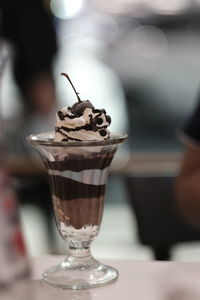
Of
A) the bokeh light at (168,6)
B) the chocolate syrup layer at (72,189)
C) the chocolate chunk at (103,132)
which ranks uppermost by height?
the bokeh light at (168,6)

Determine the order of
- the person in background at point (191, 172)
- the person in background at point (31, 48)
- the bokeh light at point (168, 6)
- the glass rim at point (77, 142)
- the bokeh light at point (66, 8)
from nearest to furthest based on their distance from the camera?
the glass rim at point (77, 142) → the person in background at point (191, 172) → the person in background at point (31, 48) → the bokeh light at point (66, 8) → the bokeh light at point (168, 6)

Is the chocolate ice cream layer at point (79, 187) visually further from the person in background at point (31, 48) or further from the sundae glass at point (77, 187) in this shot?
the person in background at point (31, 48)

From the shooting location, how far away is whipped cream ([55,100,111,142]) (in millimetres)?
1058

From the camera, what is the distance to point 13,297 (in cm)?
101

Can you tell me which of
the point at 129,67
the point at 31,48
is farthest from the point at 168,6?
the point at 31,48

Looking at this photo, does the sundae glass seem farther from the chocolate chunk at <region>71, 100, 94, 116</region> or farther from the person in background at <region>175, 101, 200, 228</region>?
the person in background at <region>175, 101, 200, 228</region>

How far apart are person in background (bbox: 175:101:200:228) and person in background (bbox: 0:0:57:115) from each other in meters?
1.72

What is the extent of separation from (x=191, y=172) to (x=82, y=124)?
1.02 metres

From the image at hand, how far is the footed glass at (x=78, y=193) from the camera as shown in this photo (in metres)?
1.04

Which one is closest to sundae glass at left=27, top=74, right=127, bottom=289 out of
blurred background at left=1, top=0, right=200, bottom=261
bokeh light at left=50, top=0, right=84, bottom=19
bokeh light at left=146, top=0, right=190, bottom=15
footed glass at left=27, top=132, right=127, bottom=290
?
footed glass at left=27, top=132, right=127, bottom=290

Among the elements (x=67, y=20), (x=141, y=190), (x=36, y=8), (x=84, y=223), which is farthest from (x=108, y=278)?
(x=67, y=20)

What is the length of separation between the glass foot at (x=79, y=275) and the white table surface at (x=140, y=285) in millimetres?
11

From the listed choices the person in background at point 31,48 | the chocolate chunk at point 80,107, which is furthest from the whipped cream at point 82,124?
the person in background at point 31,48

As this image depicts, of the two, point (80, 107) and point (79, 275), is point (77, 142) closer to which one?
point (80, 107)
